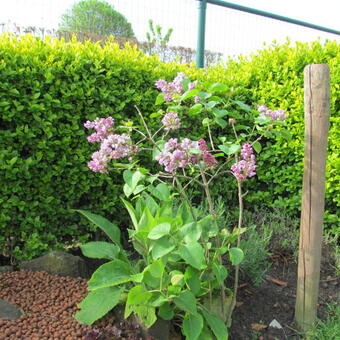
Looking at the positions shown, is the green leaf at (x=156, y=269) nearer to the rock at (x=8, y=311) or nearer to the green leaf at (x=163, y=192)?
the green leaf at (x=163, y=192)

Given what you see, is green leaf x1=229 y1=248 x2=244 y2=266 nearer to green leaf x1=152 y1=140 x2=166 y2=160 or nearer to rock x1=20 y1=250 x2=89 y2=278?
green leaf x1=152 y1=140 x2=166 y2=160

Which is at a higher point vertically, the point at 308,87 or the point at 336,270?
the point at 308,87

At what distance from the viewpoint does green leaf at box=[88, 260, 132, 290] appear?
1989 millimetres

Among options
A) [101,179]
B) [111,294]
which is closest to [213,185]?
[101,179]

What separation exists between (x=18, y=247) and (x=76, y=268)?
57 cm

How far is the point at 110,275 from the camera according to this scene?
6.74ft

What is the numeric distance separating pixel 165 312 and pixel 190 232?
0.51m

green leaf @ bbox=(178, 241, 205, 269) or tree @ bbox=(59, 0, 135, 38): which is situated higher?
tree @ bbox=(59, 0, 135, 38)

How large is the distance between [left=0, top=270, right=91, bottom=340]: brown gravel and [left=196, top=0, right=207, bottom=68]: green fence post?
3.86 meters

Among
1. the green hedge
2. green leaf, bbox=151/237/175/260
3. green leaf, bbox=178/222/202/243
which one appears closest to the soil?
green leaf, bbox=151/237/175/260

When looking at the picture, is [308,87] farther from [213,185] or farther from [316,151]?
[213,185]

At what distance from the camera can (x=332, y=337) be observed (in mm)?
2383

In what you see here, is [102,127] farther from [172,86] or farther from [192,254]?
[192,254]

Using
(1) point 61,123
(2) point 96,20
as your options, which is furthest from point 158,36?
(1) point 61,123
